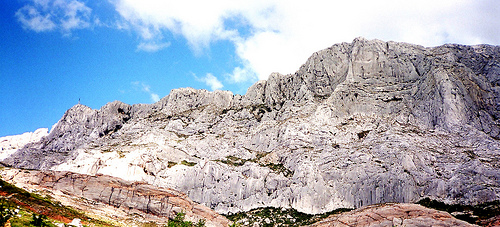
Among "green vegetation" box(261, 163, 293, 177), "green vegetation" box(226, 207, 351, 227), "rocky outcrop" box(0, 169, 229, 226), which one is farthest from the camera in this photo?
"green vegetation" box(261, 163, 293, 177)

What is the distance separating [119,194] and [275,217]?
7038 centimetres

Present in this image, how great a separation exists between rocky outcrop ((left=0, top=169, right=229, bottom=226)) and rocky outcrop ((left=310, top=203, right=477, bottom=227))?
51.8 m

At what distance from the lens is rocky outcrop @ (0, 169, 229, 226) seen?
170 metres

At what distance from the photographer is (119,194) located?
17488 centimetres

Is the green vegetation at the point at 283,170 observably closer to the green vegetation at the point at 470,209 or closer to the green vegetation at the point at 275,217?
the green vegetation at the point at 275,217

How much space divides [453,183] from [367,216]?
42486mm

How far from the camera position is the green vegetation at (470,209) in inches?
5354

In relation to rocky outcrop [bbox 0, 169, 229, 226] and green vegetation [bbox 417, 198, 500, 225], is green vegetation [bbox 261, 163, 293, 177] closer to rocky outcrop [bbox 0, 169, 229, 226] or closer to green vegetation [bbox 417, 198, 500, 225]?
rocky outcrop [bbox 0, 169, 229, 226]

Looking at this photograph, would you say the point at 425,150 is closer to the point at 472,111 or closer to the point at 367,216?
the point at 472,111

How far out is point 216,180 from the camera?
19650cm

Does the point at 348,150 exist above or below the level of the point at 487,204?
above

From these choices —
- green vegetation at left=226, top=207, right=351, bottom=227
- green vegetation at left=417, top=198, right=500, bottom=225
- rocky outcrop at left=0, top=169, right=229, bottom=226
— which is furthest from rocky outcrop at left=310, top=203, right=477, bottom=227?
rocky outcrop at left=0, top=169, right=229, bottom=226

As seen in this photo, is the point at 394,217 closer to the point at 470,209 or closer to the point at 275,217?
the point at 470,209

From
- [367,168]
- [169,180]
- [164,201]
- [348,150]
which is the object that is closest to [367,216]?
[367,168]
